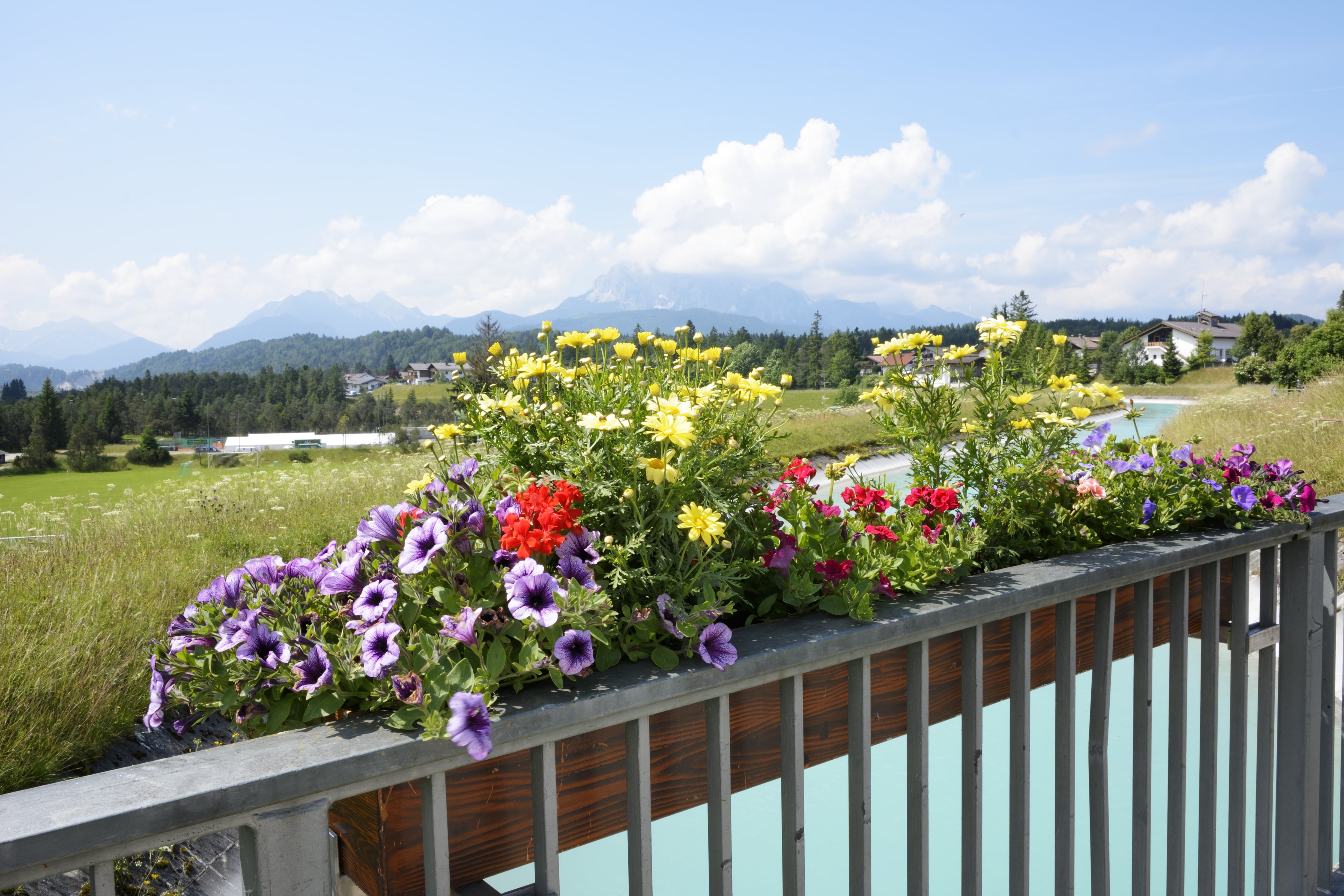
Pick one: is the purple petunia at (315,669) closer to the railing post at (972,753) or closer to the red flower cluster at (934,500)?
the railing post at (972,753)

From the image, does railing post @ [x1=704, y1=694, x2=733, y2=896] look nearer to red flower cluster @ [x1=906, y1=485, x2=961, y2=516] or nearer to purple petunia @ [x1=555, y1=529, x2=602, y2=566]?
purple petunia @ [x1=555, y1=529, x2=602, y2=566]

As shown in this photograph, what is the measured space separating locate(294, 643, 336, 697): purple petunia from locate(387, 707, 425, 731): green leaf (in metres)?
0.08

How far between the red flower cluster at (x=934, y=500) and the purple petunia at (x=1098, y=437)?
0.66 meters

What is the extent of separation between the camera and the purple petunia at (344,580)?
2.77ft

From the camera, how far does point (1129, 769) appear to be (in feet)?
14.5

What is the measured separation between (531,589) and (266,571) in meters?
0.34

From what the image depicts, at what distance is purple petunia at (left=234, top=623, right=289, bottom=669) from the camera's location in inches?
29.7

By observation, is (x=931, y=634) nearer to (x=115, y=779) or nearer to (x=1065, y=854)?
(x=1065, y=854)

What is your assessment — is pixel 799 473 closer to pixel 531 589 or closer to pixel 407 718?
pixel 531 589

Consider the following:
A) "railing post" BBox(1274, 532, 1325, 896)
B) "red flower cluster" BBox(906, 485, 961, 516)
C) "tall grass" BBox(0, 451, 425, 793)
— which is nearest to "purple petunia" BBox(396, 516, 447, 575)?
"red flower cluster" BBox(906, 485, 961, 516)

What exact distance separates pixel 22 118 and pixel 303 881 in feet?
428

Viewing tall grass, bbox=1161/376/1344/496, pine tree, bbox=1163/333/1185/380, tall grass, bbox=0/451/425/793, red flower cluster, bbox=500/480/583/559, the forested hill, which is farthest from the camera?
the forested hill

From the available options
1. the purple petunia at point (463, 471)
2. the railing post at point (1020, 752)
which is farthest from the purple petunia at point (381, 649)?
the railing post at point (1020, 752)

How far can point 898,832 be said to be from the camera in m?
4.41
